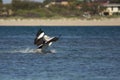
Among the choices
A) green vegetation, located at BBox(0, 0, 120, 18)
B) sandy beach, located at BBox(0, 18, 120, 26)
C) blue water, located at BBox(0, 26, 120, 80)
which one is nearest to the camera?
blue water, located at BBox(0, 26, 120, 80)

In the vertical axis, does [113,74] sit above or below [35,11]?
above

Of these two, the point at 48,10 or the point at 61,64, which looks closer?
the point at 61,64

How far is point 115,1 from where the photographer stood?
15162cm

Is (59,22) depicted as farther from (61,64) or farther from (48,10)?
(61,64)

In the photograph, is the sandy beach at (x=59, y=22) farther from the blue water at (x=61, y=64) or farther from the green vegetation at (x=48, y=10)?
the blue water at (x=61, y=64)

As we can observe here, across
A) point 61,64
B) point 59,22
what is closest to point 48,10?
point 59,22

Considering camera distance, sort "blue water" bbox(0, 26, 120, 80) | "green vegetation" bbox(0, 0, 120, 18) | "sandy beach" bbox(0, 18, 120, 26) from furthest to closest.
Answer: "green vegetation" bbox(0, 0, 120, 18), "sandy beach" bbox(0, 18, 120, 26), "blue water" bbox(0, 26, 120, 80)

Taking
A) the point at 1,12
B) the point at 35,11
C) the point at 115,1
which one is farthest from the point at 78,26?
the point at 115,1

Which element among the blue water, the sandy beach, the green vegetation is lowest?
Result: the green vegetation

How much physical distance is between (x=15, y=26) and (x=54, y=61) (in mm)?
72382

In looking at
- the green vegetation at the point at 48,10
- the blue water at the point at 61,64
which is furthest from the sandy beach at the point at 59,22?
the blue water at the point at 61,64

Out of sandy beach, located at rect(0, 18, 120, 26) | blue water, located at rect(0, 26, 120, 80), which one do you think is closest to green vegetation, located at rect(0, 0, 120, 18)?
sandy beach, located at rect(0, 18, 120, 26)

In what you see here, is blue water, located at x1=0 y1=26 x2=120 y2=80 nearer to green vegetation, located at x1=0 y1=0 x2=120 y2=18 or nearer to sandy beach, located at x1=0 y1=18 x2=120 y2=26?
sandy beach, located at x1=0 y1=18 x2=120 y2=26

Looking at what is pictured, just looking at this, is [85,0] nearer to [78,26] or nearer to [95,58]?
[78,26]
